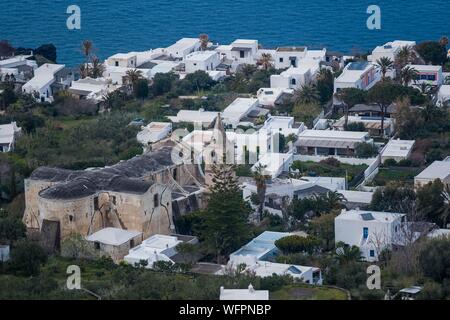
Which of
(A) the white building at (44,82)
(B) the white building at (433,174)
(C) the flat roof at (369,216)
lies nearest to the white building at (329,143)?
(B) the white building at (433,174)

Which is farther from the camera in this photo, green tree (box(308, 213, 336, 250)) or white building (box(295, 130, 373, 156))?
white building (box(295, 130, 373, 156))

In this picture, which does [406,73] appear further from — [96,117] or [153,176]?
[153,176]

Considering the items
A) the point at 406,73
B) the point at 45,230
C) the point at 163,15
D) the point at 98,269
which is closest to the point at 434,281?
the point at 98,269

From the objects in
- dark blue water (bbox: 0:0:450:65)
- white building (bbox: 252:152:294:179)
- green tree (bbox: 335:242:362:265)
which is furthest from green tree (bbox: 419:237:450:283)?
dark blue water (bbox: 0:0:450:65)

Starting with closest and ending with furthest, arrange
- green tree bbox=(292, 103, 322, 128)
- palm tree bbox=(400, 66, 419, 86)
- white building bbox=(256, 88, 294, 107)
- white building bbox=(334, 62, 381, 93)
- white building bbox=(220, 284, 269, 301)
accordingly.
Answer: white building bbox=(220, 284, 269, 301), green tree bbox=(292, 103, 322, 128), white building bbox=(256, 88, 294, 107), palm tree bbox=(400, 66, 419, 86), white building bbox=(334, 62, 381, 93)

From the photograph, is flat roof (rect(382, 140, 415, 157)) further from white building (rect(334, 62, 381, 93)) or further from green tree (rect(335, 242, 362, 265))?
green tree (rect(335, 242, 362, 265))

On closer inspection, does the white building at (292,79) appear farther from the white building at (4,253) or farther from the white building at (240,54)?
the white building at (4,253)
